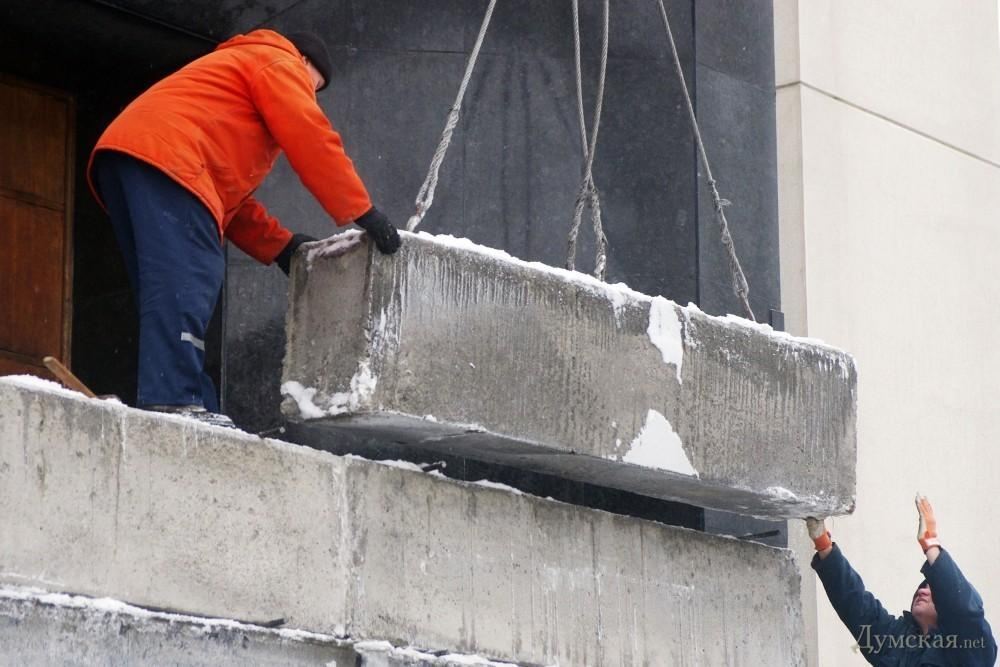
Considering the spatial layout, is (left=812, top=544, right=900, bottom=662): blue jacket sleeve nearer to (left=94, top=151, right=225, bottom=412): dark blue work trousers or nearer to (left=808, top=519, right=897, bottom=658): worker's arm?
(left=808, top=519, right=897, bottom=658): worker's arm

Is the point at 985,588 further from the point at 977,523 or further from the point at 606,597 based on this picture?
the point at 606,597

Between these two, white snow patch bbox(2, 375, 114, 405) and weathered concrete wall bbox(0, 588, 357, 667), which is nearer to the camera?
weathered concrete wall bbox(0, 588, 357, 667)

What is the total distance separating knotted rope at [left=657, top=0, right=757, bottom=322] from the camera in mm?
7504

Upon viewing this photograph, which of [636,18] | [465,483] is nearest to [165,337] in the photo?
[465,483]

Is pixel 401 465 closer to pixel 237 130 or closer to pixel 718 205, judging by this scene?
pixel 237 130

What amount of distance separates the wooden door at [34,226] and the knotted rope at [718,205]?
7.12ft

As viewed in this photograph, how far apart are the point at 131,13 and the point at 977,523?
4.16m

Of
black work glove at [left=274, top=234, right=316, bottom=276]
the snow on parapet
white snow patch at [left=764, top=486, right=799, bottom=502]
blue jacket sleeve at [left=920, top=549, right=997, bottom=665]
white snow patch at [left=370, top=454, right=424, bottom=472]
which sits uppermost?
black work glove at [left=274, top=234, right=316, bottom=276]

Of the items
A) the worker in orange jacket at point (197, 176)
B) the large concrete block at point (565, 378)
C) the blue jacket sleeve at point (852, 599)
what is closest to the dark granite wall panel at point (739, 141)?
the large concrete block at point (565, 378)

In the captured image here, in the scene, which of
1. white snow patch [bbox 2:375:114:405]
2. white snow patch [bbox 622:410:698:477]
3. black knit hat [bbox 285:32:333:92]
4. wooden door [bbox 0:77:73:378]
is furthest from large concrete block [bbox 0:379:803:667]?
wooden door [bbox 0:77:73:378]

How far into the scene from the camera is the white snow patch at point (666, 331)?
6.69 metres

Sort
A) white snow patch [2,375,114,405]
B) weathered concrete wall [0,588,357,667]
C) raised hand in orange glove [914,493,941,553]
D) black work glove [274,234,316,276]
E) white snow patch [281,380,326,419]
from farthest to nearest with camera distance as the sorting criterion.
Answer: raised hand in orange glove [914,493,941,553]
black work glove [274,234,316,276]
white snow patch [281,380,326,419]
white snow patch [2,375,114,405]
weathered concrete wall [0,588,357,667]

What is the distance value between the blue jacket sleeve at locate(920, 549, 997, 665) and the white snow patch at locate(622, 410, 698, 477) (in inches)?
39.9

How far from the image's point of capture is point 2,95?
7.46 metres
